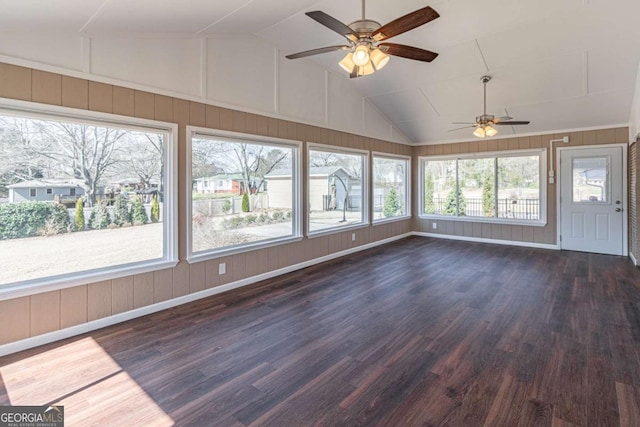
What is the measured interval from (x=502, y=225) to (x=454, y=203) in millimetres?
1212

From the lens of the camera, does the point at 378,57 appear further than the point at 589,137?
No

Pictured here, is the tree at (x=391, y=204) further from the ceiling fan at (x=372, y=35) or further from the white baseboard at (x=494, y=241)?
the ceiling fan at (x=372, y=35)

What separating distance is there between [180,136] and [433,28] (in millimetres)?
3539

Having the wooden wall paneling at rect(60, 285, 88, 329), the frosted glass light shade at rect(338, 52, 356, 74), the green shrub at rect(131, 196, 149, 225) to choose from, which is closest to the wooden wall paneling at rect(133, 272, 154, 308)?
the wooden wall paneling at rect(60, 285, 88, 329)

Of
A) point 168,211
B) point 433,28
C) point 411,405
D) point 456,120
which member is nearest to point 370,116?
point 456,120

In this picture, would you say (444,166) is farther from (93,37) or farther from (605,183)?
(93,37)

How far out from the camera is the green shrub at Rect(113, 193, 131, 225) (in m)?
3.47

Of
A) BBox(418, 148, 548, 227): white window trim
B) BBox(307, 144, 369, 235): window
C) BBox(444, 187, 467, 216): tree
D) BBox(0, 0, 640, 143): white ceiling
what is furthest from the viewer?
BBox(444, 187, 467, 216): tree

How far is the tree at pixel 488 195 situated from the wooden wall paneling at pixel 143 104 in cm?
715

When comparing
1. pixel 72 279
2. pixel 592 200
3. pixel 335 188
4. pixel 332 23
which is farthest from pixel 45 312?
pixel 592 200

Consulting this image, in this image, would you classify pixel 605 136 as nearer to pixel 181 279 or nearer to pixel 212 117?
pixel 212 117

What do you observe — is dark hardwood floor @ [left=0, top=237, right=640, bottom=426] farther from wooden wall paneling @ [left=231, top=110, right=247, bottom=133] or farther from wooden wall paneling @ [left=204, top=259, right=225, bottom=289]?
wooden wall paneling @ [left=231, top=110, right=247, bottom=133]

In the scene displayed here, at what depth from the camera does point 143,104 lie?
11.5 feet

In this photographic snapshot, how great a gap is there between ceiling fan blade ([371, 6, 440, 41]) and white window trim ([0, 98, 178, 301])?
2.48m
